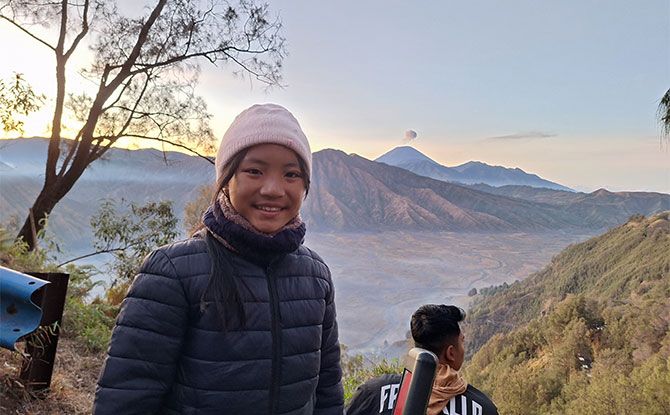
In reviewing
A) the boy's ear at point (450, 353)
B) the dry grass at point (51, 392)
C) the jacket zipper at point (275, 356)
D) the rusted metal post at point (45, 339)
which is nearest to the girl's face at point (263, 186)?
the jacket zipper at point (275, 356)

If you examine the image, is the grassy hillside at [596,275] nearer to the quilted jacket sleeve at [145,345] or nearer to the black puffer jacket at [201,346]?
the black puffer jacket at [201,346]

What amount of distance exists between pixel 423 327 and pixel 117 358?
4.22ft

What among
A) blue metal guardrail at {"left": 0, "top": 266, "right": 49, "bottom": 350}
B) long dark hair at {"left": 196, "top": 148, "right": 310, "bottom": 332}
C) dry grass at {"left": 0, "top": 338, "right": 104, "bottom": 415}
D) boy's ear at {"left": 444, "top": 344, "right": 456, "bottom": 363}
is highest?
long dark hair at {"left": 196, "top": 148, "right": 310, "bottom": 332}

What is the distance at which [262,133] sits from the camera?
0.96 meters

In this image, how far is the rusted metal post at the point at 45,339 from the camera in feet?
8.30

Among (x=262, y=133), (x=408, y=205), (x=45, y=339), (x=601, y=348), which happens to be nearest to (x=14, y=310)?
(x=262, y=133)

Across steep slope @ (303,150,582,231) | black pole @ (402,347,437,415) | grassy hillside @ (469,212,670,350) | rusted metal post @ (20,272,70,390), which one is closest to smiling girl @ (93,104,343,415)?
black pole @ (402,347,437,415)

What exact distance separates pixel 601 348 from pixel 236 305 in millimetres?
14688

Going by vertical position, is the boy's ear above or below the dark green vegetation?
above

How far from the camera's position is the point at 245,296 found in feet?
3.02

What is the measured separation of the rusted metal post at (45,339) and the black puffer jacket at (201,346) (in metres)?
1.94

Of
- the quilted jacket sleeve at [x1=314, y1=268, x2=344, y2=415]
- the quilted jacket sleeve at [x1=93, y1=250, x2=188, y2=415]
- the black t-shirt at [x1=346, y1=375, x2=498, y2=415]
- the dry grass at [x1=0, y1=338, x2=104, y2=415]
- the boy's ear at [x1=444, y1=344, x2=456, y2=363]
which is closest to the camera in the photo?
the quilted jacket sleeve at [x1=93, y1=250, x2=188, y2=415]

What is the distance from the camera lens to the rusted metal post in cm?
253

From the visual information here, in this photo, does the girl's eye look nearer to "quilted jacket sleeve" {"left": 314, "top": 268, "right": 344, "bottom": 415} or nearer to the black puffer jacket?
the black puffer jacket
